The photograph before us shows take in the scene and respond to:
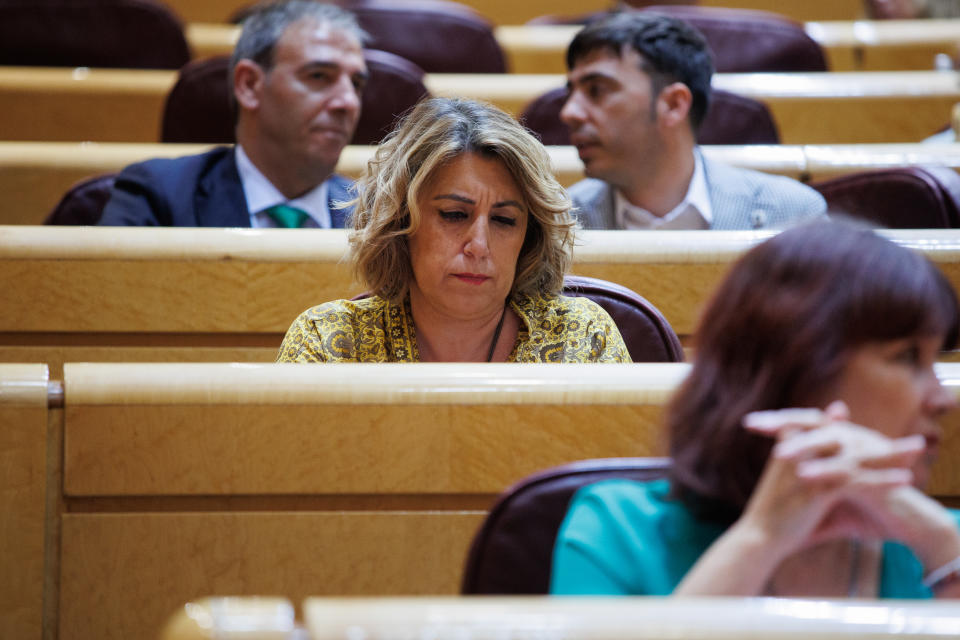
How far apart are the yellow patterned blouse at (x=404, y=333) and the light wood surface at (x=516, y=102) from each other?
72cm

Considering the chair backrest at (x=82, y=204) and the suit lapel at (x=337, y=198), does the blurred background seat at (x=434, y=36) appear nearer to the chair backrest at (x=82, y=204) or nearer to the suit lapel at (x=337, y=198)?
the suit lapel at (x=337, y=198)

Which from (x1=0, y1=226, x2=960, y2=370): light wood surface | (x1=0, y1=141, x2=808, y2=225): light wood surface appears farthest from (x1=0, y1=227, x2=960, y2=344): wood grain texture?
(x1=0, y1=141, x2=808, y2=225): light wood surface

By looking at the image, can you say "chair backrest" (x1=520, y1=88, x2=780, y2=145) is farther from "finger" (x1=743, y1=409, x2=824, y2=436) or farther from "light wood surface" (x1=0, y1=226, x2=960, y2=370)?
"finger" (x1=743, y1=409, x2=824, y2=436)

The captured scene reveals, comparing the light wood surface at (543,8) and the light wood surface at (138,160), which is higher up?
the light wood surface at (543,8)

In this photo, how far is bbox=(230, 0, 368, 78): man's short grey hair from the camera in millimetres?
1368

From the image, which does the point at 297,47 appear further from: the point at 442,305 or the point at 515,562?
the point at 515,562

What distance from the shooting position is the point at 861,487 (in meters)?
0.43

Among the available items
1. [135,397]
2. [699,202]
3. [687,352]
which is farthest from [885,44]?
[135,397]

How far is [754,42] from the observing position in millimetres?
1755

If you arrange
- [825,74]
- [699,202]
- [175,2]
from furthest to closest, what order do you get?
[175,2]
[825,74]
[699,202]

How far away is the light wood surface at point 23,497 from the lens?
0.60 m

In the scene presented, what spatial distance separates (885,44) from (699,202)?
0.79 meters

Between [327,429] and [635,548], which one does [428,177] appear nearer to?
[327,429]

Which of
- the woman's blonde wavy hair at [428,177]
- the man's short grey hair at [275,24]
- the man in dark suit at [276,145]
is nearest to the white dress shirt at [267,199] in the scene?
the man in dark suit at [276,145]
